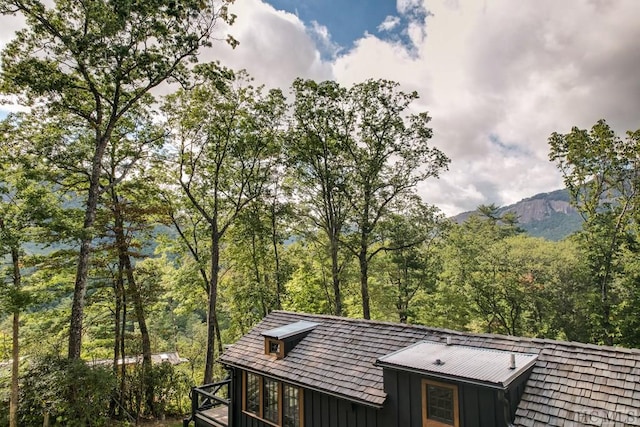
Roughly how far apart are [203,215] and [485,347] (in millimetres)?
13854

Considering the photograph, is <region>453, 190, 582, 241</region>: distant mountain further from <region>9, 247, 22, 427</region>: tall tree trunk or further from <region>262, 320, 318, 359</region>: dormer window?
<region>9, 247, 22, 427</region>: tall tree trunk

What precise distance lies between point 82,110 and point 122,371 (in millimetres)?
10052

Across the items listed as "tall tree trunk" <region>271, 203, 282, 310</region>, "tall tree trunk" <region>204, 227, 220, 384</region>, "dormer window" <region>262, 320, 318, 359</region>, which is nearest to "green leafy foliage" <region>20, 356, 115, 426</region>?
"dormer window" <region>262, 320, 318, 359</region>

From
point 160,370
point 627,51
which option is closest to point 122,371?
point 160,370

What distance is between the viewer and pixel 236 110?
1584 centimetres

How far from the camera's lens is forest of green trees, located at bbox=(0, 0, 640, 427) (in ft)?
32.2

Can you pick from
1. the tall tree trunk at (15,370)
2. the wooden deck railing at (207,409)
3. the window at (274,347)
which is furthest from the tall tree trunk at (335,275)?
the tall tree trunk at (15,370)

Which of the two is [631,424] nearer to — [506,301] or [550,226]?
[506,301]

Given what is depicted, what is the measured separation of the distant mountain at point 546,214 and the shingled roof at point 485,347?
74.7 metres

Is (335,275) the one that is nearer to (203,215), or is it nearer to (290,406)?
(203,215)

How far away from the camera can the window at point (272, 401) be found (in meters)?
8.20

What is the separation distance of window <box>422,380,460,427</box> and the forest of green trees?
8.17m

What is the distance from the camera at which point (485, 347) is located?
665 centimetres

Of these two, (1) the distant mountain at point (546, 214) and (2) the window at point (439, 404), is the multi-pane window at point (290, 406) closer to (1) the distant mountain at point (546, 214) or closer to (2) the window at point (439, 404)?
(2) the window at point (439, 404)
